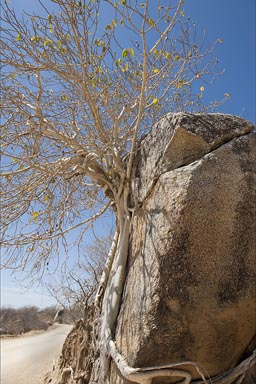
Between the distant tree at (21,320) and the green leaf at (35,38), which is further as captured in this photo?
the distant tree at (21,320)

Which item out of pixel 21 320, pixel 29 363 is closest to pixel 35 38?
pixel 29 363

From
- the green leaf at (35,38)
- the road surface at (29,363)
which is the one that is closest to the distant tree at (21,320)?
the road surface at (29,363)

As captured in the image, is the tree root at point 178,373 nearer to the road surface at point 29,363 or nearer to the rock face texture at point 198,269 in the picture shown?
the rock face texture at point 198,269

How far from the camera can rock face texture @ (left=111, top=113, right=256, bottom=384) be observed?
9.80ft

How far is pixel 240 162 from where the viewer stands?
3.36 metres

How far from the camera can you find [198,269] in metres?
3.05

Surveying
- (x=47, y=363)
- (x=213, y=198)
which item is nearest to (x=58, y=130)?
(x=213, y=198)

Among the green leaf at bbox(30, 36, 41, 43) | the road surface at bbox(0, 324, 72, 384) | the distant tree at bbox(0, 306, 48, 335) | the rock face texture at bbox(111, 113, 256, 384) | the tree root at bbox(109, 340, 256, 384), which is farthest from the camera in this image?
the distant tree at bbox(0, 306, 48, 335)

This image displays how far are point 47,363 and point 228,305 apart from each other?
6.44 m

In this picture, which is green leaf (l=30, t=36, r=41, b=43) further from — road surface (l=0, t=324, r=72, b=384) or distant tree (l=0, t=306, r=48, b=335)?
distant tree (l=0, t=306, r=48, b=335)

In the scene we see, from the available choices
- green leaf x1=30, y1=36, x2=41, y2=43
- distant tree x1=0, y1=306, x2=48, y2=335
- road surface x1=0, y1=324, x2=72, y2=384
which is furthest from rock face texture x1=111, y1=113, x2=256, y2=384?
distant tree x1=0, y1=306, x2=48, y2=335

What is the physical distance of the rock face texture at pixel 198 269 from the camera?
2.99 m

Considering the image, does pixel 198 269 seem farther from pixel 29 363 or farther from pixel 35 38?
pixel 29 363

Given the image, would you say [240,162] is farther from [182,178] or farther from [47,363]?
[47,363]
